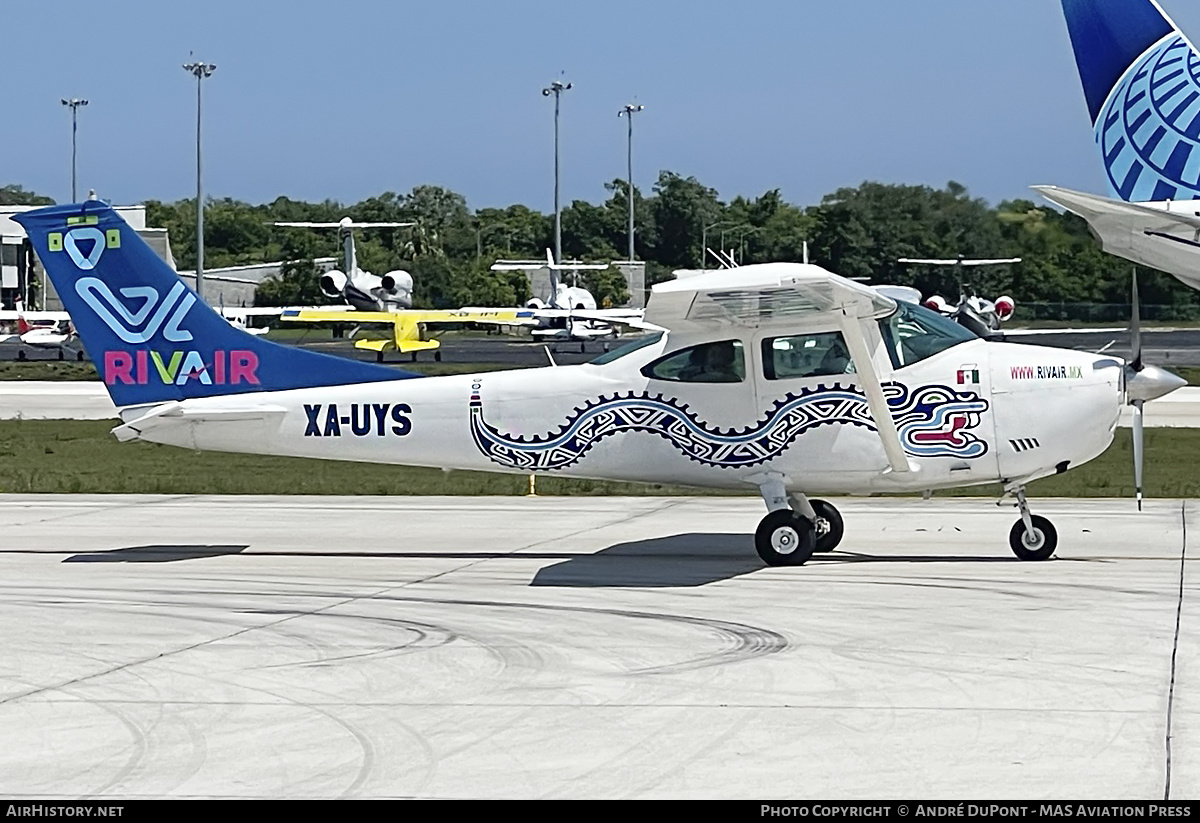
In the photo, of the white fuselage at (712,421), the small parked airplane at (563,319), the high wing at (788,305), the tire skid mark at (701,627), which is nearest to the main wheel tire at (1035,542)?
the white fuselage at (712,421)

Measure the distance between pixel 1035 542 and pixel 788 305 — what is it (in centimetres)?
293

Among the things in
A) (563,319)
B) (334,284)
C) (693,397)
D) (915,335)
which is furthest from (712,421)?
(334,284)

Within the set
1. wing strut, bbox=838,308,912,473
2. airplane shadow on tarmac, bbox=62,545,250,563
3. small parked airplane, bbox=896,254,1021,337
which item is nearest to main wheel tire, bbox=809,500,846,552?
wing strut, bbox=838,308,912,473

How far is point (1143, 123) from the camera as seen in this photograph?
57.6 ft

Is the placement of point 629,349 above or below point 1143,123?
below

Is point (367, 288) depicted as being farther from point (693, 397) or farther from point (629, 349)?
point (693, 397)

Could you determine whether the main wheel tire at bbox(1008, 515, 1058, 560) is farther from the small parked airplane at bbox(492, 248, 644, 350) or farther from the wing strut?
the small parked airplane at bbox(492, 248, 644, 350)

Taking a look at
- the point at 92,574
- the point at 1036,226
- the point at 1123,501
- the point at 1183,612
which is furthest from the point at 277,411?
the point at 1036,226

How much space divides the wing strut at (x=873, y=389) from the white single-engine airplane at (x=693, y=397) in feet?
0.06

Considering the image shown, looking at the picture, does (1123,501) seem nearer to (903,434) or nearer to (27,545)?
(903,434)

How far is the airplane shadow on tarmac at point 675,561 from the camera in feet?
41.2

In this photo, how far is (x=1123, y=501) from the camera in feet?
60.9

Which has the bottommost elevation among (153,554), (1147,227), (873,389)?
(153,554)

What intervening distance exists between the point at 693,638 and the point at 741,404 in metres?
3.77
